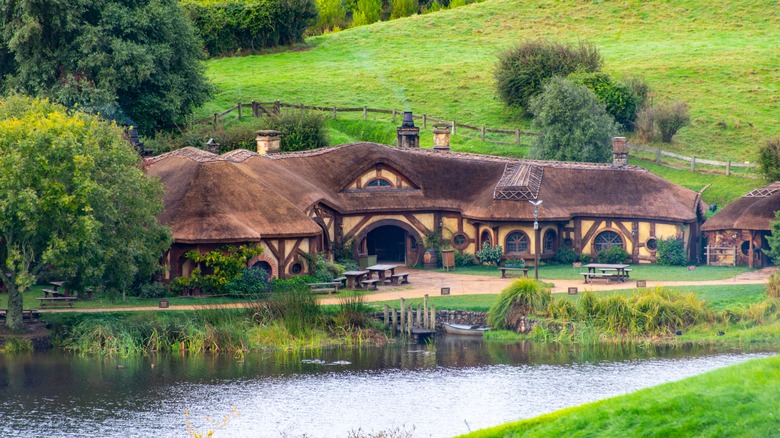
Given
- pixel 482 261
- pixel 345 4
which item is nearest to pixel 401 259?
pixel 482 261

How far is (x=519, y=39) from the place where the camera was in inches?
3455

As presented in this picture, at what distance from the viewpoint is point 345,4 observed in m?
114

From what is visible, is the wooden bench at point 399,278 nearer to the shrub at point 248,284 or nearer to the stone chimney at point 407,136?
the shrub at point 248,284

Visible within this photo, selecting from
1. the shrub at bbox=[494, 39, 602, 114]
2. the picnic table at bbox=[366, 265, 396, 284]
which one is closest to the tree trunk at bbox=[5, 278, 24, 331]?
the picnic table at bbox=[366, 265, 396, 284]

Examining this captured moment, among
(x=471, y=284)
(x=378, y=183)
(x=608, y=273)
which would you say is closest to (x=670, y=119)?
(x=378, y=183)

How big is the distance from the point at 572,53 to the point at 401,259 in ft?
84.3

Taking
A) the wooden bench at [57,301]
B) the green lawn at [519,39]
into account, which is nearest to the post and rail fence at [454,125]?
the green lawn at [519,39]

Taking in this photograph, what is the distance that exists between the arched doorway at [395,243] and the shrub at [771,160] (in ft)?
50.2

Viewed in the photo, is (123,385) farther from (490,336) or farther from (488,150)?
(488,150)

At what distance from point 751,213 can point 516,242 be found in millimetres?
8999

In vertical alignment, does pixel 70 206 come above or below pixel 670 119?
below

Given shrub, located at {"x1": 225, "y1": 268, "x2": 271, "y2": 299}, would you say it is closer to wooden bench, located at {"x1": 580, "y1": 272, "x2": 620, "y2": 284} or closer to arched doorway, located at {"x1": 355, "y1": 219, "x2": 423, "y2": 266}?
arched doorway, located at {"x1": 355, "y1": 219, "x2": 423, "y2": 266}

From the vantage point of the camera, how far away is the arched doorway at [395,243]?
5084 cm

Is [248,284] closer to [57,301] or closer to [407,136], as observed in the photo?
[57,301]
